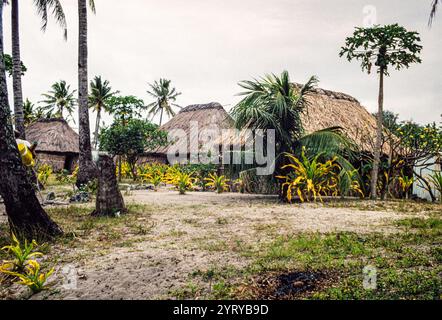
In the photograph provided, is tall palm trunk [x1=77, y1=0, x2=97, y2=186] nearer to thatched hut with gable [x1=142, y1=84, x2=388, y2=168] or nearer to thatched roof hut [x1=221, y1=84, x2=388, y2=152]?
thatched hut with gable [x1=142, y1=84, x2=388, y2=168]

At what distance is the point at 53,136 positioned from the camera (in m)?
23.6

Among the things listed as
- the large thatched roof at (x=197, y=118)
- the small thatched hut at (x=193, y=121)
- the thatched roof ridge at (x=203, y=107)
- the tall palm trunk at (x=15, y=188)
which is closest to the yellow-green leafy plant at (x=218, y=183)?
the small thatched hut at (x=193, y=121)

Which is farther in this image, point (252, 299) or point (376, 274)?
point (376, 274)

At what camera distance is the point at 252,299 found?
258 centimetres

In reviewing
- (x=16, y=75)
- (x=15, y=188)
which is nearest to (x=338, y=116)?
(x=16, y=75)

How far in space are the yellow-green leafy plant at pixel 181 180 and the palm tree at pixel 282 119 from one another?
12.3 feet

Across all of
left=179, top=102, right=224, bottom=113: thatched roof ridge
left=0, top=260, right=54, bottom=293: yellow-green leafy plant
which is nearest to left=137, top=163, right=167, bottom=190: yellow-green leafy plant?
left=179, top=102, right=224, bottom=113: thatched roof ridge

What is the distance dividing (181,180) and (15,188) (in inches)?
313

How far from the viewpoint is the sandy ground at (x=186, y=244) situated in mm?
2959

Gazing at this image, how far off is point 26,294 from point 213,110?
860 inches

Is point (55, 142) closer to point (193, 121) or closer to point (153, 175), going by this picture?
point (193, 121)

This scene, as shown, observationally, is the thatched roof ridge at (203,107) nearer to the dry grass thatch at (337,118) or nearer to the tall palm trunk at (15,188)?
the dry grass thatch at (337,118)
